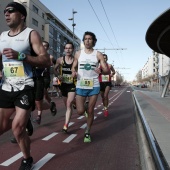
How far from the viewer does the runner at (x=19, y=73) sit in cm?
357

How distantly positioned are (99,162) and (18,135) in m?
1.44

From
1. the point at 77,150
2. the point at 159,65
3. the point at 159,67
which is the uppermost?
the point at 159,65

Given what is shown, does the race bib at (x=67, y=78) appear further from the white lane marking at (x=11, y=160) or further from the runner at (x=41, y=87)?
the white lane marking at (x=11, y=160)

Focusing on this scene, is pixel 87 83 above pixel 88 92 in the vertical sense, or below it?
above

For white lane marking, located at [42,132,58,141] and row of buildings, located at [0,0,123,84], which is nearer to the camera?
white lane marking, located at [42,132,58,141]

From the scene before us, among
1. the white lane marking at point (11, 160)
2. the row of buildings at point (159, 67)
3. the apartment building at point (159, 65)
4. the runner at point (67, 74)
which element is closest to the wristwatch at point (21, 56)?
the white lane marking at point (11, 160)

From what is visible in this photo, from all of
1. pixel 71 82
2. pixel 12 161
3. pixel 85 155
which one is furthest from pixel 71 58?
pixel 12 161

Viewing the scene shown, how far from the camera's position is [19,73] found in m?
3.62

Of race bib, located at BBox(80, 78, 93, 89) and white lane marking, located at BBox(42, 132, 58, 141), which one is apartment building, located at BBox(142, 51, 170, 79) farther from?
race bib, located at BBox(80, 78, 93, 89)

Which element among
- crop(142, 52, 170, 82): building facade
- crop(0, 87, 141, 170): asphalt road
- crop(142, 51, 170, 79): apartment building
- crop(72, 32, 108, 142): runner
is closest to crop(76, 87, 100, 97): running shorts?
crop(72, 32, 108, 142): runner

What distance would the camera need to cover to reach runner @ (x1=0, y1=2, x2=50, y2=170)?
357cm

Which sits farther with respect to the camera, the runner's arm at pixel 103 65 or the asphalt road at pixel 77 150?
the runner's arm at pixel 103 65

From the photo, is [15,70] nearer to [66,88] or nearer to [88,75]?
[88,75]

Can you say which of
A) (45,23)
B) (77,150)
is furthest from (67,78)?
(45,23)
